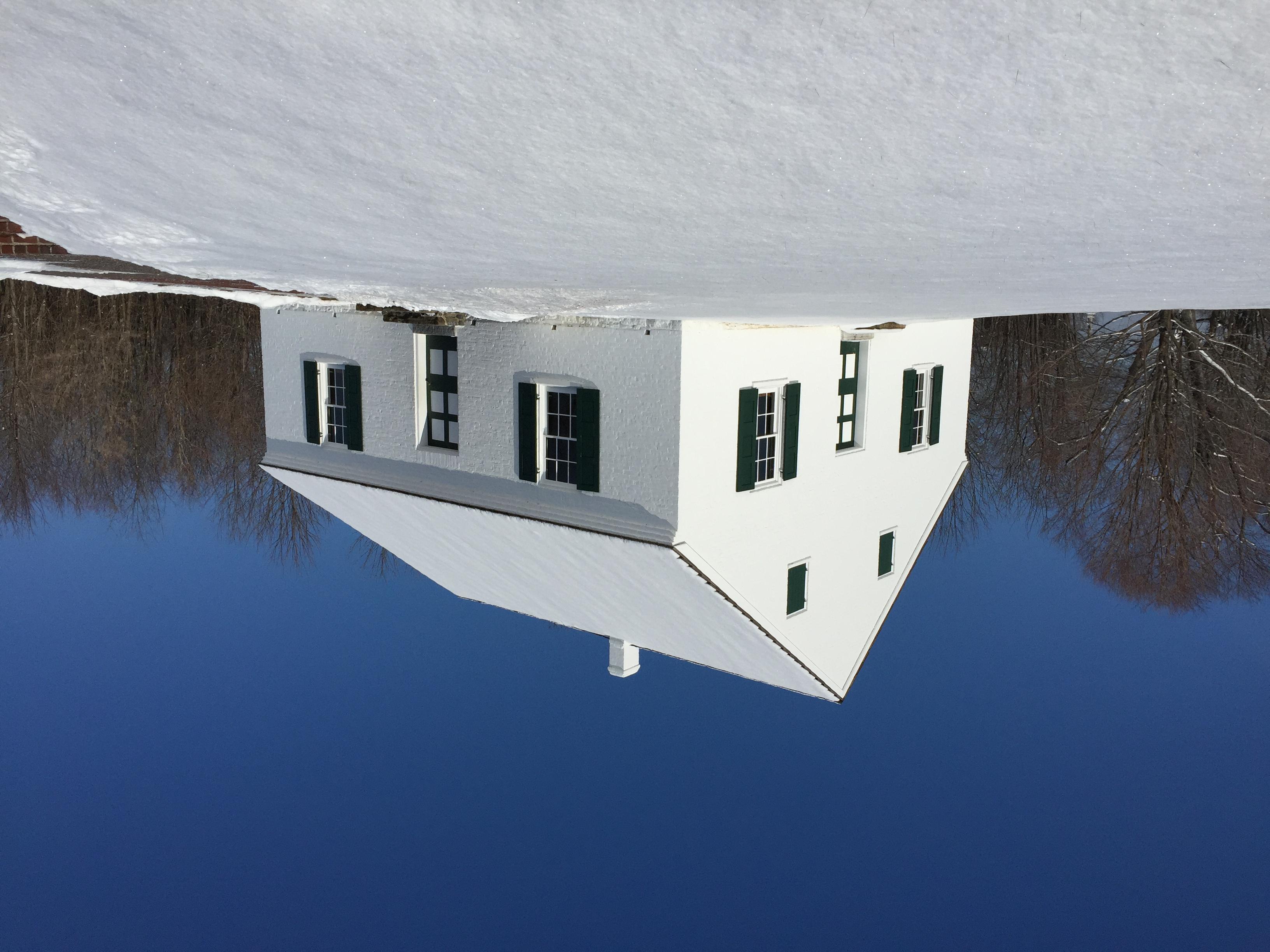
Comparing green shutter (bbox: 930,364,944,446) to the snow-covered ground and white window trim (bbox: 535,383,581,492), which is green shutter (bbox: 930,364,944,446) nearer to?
white window trim (bbox: 535,383,581,492)

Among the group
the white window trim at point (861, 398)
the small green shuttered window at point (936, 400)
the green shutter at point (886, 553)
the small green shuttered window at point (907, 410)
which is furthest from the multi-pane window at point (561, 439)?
the small green shuttered window at point (936, 400)

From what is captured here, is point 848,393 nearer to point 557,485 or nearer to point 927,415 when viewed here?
point 927,415

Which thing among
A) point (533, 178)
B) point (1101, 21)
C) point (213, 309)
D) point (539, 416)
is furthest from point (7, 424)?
point (1101, 21)

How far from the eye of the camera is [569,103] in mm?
2879

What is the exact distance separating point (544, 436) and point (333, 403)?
203 inches

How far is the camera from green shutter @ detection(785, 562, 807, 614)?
44.4 ft

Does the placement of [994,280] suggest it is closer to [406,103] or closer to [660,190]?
[660,190]

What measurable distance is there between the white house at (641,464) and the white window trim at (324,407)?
4 centimetres

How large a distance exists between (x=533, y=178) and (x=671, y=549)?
8.36 m

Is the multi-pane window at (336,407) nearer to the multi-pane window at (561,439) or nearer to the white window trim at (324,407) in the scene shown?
the white window trim at (324,407)

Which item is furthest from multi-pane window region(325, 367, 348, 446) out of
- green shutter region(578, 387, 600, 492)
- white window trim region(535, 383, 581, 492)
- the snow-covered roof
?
green shutter region(578, 387, 600, 492)

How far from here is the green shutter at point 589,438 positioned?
12383mm

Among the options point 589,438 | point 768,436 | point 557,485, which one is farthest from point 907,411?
point 557,485

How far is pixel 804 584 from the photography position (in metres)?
13.8
